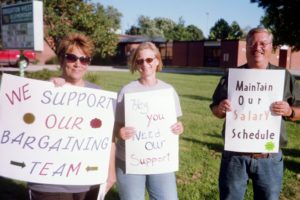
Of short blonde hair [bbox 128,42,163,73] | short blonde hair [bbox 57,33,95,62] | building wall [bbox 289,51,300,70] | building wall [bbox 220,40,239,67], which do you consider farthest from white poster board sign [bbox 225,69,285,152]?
building wall [bbox 289,51,300,70]

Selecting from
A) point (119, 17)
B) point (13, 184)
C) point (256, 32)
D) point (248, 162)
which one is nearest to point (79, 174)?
point (248, 162)

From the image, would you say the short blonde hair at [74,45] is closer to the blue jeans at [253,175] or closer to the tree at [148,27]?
the blue jeans at [253,175]

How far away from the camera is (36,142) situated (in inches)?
110

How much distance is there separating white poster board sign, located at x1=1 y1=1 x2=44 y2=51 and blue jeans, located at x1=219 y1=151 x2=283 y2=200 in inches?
317

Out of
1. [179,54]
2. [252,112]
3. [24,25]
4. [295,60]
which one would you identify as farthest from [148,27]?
[252,112]

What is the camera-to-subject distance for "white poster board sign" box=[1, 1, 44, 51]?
33.1ft

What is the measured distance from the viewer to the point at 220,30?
7188cm

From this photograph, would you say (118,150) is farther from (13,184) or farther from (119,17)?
(119,17)

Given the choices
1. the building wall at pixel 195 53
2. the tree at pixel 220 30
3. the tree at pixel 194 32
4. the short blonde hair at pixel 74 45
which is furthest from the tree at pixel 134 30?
the short blonde hair at pixel 74 45

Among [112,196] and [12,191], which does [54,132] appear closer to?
[112,196]

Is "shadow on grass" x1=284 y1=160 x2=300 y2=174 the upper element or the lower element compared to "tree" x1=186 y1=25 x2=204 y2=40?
lower

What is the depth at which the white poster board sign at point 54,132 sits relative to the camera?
9.04ft

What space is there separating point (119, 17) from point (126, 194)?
3773 inches

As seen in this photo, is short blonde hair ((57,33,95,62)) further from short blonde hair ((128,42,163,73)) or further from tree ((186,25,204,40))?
tree ((186,25,204,40))
